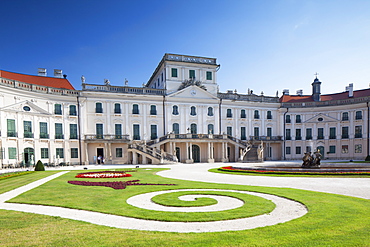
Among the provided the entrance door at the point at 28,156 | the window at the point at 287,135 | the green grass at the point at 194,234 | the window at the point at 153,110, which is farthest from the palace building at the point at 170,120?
the green grass at the point at 194,234

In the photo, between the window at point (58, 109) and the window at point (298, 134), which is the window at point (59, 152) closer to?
the window at point (58, 109)

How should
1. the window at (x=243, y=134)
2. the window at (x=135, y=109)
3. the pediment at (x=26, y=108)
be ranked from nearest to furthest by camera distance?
the pediment at (x=26, y=108) < the window at (x=135, y=109) < the window at (x=243, y=134)

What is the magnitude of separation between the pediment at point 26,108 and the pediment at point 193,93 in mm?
21019

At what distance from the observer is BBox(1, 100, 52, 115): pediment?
31.4 meters

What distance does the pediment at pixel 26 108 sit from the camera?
31.4 meters

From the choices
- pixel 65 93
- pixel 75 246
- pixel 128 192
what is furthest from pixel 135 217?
pixel 65 93

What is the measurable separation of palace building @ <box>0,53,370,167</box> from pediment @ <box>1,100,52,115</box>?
0.13 meters

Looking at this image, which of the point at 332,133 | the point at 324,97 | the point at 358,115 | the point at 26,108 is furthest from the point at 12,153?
the point at 324,97

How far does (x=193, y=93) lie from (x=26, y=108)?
26990mm

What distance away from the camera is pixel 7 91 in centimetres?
3092

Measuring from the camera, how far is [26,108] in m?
33.4

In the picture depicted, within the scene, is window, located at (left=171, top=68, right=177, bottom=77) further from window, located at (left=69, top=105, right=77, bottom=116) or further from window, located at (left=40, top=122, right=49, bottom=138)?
window, located at (left=40, top=122, right=49, bottom=138)

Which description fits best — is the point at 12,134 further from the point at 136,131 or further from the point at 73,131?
the point at 136,131

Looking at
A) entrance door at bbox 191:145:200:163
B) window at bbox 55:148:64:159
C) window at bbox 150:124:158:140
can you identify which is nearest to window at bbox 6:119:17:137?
window at bbox 55:148:64:159
